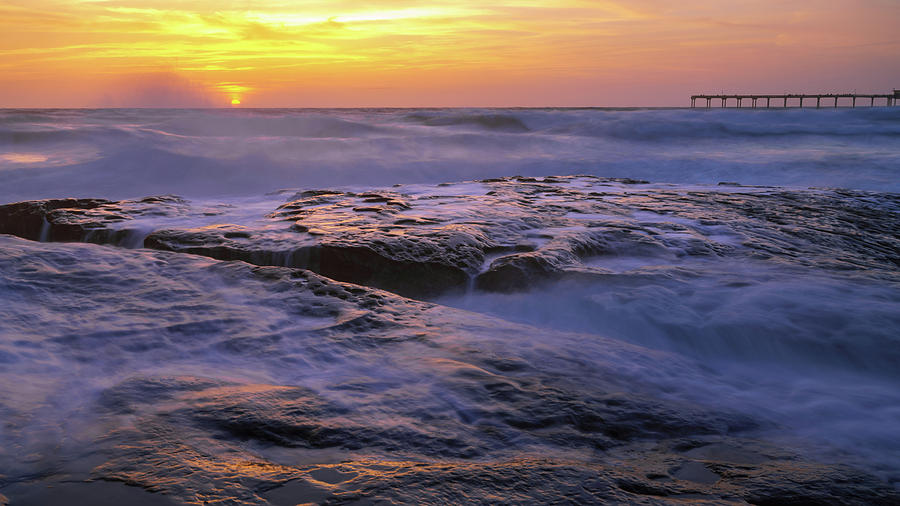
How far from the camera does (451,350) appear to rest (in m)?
2.80

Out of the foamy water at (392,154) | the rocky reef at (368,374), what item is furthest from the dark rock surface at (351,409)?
the foamy water at (392,154)

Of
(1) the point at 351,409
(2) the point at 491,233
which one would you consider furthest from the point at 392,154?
(1) the point at 351,409

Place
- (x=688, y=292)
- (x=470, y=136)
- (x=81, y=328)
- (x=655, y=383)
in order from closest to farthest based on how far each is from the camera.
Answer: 1. (x=655, y=383)
2. (x=81, y=328)
3. (x=688, y=292)
4. (x=470, y=136)

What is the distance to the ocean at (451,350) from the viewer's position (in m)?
1.78

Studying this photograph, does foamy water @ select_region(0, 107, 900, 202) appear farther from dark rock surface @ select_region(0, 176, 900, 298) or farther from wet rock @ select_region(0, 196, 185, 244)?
dark rock surface @ select_region(0, 176, 900, 298)

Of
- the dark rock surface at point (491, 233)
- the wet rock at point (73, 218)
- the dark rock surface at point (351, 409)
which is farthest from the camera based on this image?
the wet rock at point (73, 218)

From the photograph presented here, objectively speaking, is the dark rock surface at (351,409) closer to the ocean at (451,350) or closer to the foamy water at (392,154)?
the ocean at (451,350)

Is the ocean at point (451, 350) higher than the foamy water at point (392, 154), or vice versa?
the foamy water at point (392, 154)

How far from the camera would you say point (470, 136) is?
1554cm

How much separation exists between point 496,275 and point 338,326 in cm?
122

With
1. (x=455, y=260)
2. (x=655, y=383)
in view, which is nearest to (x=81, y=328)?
(x=455, y=260)

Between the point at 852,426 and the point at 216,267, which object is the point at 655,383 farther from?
the point at 216,267

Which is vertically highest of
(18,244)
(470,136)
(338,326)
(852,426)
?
(470,136)

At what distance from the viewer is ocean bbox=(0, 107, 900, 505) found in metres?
1.78
